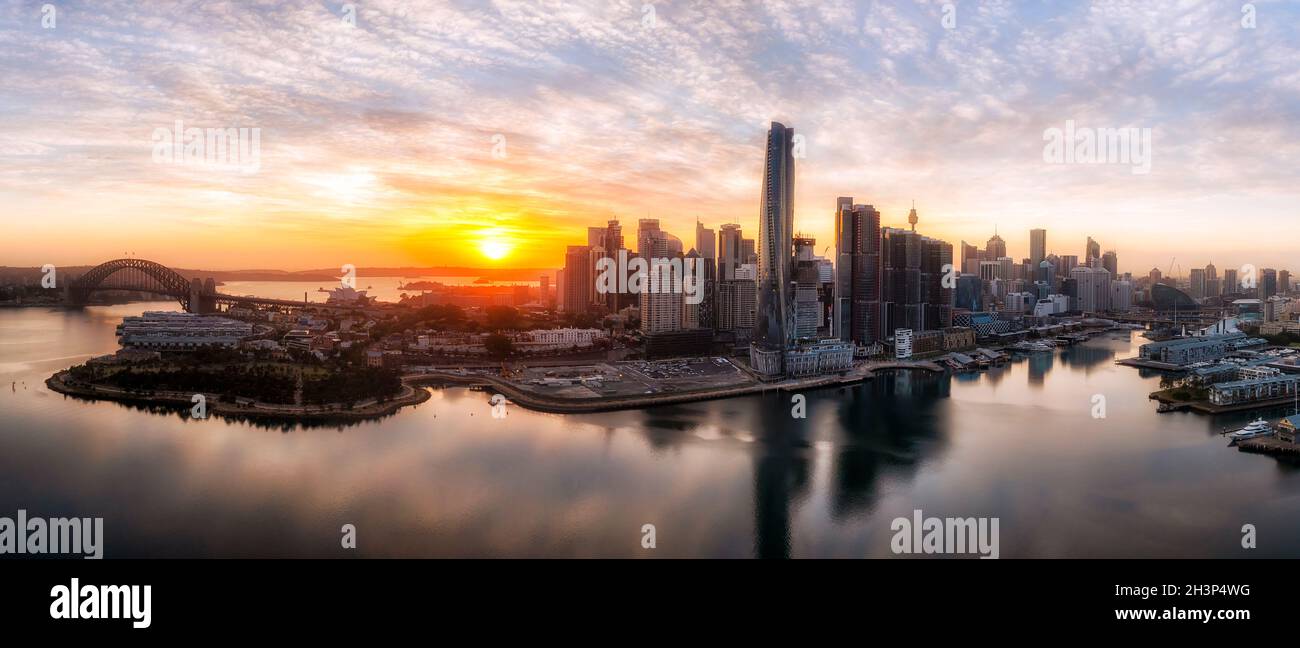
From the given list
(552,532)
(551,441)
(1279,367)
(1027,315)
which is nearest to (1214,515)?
(552,532)

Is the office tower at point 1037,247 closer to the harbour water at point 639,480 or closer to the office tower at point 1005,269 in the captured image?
the office tower at point 1005,269

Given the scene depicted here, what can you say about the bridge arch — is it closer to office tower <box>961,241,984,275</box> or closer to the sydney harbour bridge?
the sydney harbour bridge

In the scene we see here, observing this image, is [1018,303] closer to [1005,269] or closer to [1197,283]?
[1005,269]

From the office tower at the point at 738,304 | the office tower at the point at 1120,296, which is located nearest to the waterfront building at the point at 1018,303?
the office tower at the point at 1120,296

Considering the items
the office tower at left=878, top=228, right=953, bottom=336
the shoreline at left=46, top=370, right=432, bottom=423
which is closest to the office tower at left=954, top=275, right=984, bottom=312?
the office tower at left=878, top=228, right=953, bottom=336
